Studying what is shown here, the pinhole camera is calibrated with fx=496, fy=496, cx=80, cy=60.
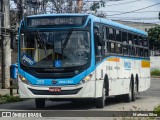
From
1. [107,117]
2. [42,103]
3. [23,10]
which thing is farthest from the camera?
[23,10]

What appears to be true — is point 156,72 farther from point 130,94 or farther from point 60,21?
point 60,21

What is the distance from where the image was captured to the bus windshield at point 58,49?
16703mm

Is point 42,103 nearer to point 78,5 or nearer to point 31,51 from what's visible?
point 31,51

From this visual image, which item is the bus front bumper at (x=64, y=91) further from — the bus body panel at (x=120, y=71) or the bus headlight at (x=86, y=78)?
the bus body panel at (x=120, y=71)

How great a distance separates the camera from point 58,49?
1681cm

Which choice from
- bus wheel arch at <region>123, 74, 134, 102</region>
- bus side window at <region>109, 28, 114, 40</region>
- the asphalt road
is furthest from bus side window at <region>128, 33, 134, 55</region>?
bus side window at <region>109, 28, 114, 40</region>

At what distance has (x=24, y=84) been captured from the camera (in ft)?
55.4

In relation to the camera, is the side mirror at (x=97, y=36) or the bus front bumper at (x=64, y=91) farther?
the side mirror at (x=97, y=36)

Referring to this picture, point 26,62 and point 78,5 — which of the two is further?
point 78,5

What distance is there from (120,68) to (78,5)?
2449 cm

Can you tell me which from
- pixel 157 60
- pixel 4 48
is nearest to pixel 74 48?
pixel 4 48

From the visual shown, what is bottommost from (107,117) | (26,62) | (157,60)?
(157,60)

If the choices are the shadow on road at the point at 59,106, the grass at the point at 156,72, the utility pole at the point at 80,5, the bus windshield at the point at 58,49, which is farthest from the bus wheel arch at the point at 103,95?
the grass at the point at 156,72

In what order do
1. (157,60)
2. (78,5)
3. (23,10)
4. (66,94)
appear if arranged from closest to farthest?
1. (66,94)
2. (23,10)
3. (78,5)
4. (157,60)
